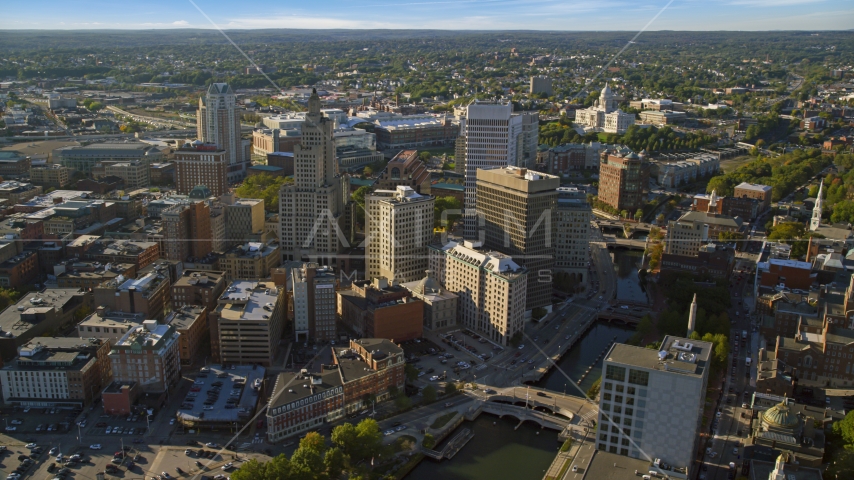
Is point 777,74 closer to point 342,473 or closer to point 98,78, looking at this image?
point 98,78

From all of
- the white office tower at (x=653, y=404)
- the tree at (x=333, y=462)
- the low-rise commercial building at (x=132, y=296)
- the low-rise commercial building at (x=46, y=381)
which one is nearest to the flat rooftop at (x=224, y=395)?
the low-rise commercial building at (x=46, y=381)

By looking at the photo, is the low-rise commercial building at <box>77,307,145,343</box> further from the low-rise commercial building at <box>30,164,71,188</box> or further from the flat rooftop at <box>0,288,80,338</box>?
the low-rise commercial building at <box>30,164,71,188</box>

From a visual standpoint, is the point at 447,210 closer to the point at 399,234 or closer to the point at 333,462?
the point at 399,234

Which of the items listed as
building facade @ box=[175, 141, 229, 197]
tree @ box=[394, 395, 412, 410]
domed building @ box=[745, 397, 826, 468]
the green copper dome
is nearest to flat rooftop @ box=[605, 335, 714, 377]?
the green copper dome

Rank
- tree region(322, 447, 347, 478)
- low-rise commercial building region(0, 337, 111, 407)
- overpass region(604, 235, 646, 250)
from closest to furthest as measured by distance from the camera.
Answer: tree region(322, 447, 347, 478) < low-rise commercial building region(0, 337, 111, 407) < overpass region(604, 235, 646, 250)

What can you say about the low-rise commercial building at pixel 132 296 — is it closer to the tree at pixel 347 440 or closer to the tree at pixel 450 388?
the tree at pixel 347 440

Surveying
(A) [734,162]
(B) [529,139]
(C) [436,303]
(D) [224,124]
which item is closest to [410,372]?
(C) [436,303]
